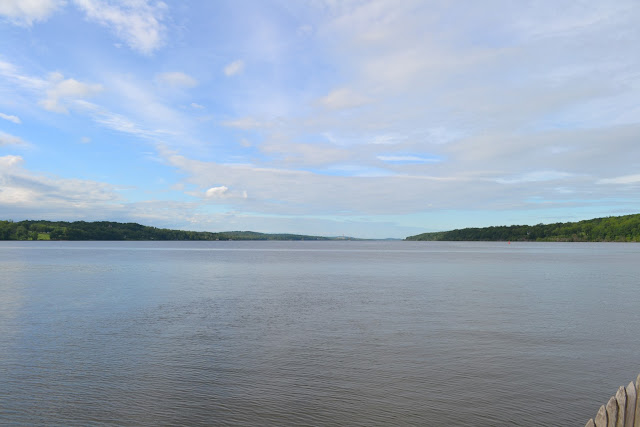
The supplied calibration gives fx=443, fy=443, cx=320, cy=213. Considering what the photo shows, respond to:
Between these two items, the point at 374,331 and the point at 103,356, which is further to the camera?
the point at 374,331

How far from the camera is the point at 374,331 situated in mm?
18016

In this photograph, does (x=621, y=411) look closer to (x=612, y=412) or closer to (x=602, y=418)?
(x=612, y=412)

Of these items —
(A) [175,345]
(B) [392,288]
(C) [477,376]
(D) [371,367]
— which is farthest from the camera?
(B) [392,288]

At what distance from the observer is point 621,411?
490cm

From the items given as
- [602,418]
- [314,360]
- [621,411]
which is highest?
[621,411]

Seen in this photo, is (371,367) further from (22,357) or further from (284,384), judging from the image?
(22,357)

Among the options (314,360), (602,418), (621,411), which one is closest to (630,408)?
(621,411)

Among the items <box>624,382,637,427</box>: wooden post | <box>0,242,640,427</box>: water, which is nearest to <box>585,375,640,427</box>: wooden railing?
<box>624,382,637,427</box>: wooden post

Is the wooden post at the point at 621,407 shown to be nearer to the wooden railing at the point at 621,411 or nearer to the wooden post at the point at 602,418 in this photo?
the wooden railing at the point at 621,411

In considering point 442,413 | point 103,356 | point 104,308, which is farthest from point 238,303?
point 442,413

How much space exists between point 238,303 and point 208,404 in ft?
52.2

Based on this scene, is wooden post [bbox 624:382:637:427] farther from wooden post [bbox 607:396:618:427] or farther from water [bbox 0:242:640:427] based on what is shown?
water [bbox 0:242:640:427]

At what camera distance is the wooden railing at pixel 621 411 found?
16.1 ft

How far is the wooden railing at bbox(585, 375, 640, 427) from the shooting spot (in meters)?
4.89
